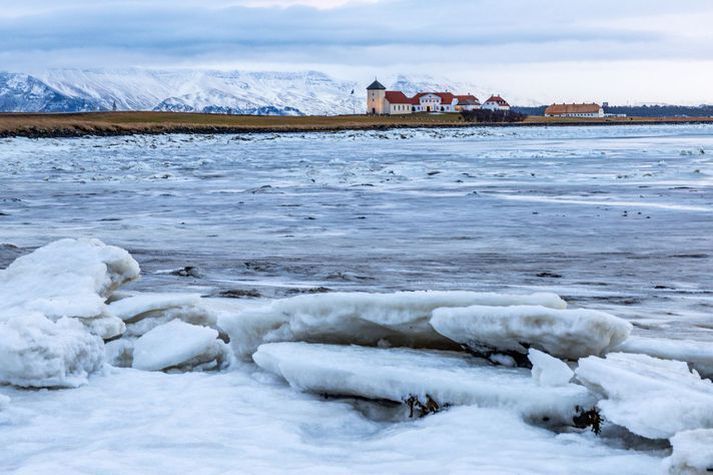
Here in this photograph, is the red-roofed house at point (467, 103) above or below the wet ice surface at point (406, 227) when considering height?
above

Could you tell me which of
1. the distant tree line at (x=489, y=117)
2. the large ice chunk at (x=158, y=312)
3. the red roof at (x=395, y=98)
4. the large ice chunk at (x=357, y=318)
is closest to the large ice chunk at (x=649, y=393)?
the large ice chunk at (x=357, y=318)

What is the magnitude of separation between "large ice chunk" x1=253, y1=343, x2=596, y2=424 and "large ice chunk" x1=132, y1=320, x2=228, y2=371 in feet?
1.70

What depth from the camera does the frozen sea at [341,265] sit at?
4.70 metres

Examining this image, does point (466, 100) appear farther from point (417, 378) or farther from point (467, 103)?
point (417, 378)

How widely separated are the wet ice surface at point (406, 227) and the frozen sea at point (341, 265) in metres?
0.05

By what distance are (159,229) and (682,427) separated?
1133cm

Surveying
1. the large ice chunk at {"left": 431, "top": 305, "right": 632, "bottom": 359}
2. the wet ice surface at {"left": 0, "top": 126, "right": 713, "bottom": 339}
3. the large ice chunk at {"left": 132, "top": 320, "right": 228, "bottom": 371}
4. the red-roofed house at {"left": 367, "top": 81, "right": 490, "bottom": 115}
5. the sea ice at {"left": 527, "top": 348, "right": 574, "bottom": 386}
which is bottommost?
the wet ice surface at {"left": 0, "top": 126, "right": 713, "bottom": 339}

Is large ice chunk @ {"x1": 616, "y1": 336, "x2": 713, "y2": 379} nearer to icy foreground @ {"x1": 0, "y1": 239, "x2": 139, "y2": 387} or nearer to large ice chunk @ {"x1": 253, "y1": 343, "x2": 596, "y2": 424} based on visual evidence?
large ice chunk @ {"x1": 253, "y1": 343, "x2": 596, "y2": 424}

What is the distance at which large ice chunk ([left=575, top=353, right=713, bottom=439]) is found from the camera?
4328 mm

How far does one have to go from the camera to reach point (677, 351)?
216 inches

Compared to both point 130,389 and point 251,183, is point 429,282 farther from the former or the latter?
point 251,183

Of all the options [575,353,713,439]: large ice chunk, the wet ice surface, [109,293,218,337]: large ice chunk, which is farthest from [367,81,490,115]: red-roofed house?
[575,353,713,439]: large ice chunk

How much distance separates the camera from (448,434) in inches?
193

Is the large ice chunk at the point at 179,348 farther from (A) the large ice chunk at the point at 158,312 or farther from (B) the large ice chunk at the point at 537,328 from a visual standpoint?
(B) the large ice chunk at the point at 537,328
